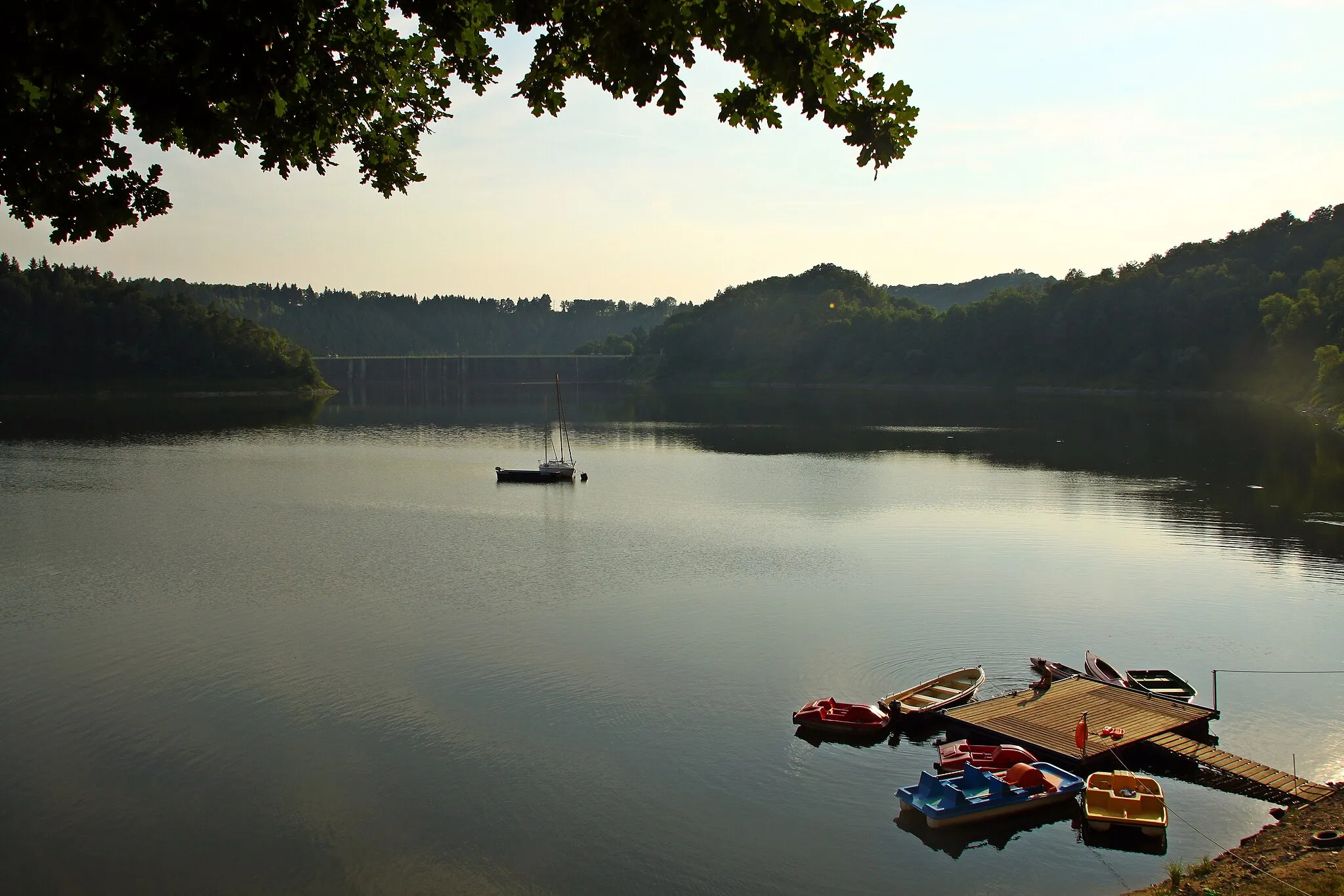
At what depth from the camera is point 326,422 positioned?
439ft

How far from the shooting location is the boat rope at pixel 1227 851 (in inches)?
651

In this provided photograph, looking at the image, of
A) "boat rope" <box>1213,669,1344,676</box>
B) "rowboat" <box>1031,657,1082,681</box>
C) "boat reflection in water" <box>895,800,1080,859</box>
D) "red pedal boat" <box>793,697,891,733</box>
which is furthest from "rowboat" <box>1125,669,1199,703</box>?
"red pedal boat" <box>793,697,891,733</box>

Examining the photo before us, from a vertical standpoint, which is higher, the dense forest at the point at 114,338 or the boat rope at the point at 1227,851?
the dense forest at the point at 114,338

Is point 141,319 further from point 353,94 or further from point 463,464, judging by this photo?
point 353,94

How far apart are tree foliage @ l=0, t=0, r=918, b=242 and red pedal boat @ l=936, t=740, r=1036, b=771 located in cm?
1449

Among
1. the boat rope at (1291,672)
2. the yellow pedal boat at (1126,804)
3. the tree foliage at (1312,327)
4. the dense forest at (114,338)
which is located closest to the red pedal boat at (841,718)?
the yellow pedal boat at (1126,804)

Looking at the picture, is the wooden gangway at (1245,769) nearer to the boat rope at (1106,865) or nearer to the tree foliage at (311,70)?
the boat rope at (1106,865)

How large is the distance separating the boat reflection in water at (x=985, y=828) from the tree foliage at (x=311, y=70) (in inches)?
541

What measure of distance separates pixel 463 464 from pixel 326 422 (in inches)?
2130

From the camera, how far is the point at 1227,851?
20016 millimetres

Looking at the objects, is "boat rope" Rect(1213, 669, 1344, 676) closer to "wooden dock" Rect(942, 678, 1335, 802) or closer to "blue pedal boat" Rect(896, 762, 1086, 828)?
"wooden dock" Rect(942, 678, 1335, 802)

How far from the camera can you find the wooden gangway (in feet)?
72.5

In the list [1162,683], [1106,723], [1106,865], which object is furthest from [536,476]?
[1106,865]

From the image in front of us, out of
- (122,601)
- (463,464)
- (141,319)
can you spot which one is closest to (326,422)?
(463,464)
